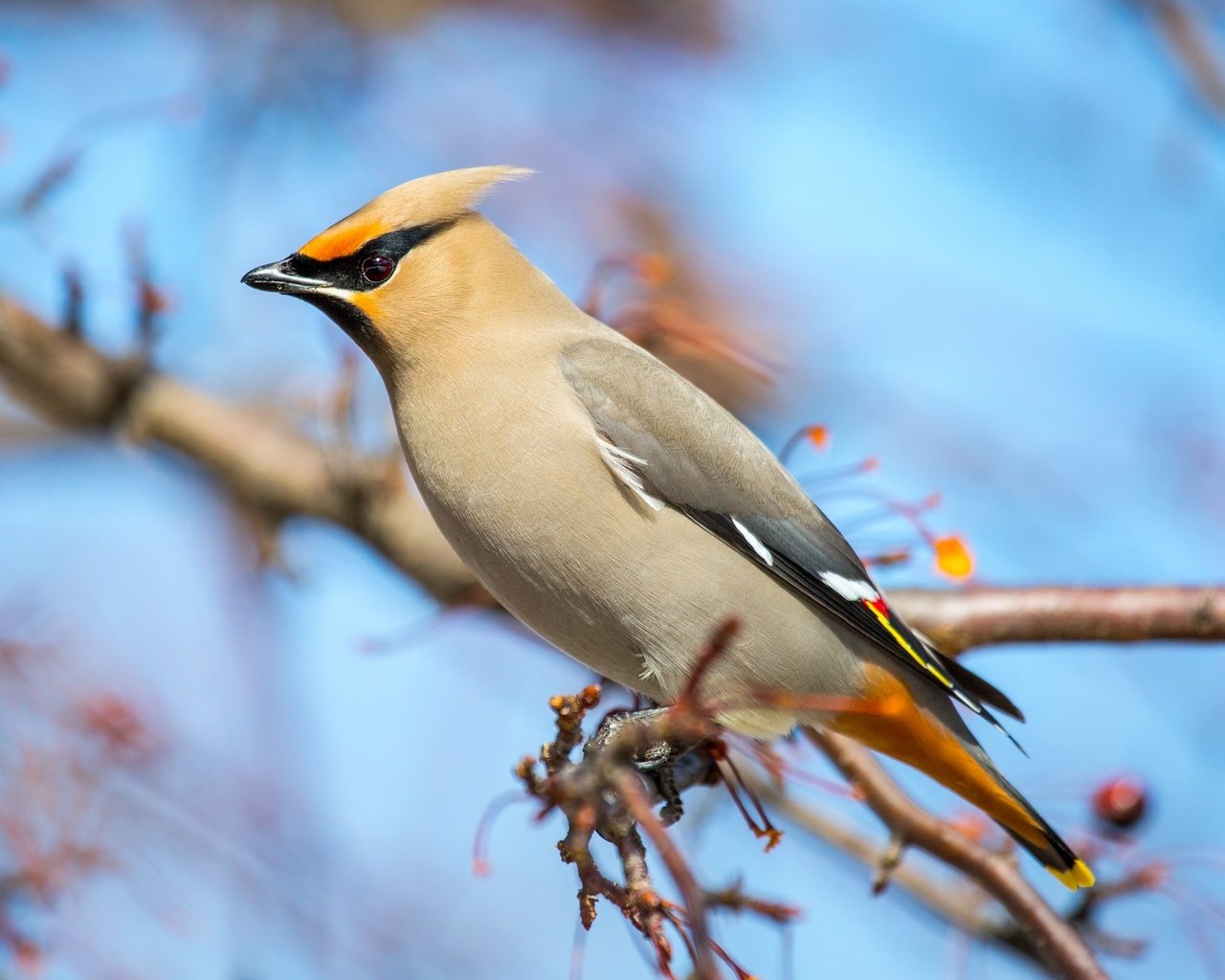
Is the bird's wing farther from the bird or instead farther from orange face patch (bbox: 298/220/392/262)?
orange face patch (bbox: 298/220/392/262)

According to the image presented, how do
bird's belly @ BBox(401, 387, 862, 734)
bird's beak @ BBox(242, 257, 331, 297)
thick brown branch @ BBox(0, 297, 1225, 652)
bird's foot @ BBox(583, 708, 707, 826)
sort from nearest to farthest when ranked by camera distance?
bird's foot @ BBox(583, 708, 707, 826), bird's belly @ BBox(401, 387, 862, 734), bird's beak @ BBox(242, 257, 331, 297), thick brown branch @ BBox(0, 297, 1225, 652)

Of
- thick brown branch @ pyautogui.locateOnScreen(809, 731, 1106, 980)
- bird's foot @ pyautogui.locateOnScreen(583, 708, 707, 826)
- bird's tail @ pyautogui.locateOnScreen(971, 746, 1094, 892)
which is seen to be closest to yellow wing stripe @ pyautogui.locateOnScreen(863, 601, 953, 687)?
bird's tail @ pyautogui.locateOnScreen(971, 746, 1094, 892)

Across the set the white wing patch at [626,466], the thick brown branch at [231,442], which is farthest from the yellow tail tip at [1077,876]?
the thick brown branch at [231,442]

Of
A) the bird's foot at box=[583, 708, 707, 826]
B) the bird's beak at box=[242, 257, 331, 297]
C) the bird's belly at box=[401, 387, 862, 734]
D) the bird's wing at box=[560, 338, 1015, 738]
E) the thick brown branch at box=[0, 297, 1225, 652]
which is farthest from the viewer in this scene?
the thick brown branch at box=[0, 297, 1225, 652]

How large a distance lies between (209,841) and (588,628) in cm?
190

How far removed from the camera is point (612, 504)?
3.30 metres

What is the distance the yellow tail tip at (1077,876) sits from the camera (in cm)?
365

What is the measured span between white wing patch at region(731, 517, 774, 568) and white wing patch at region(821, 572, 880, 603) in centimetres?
15

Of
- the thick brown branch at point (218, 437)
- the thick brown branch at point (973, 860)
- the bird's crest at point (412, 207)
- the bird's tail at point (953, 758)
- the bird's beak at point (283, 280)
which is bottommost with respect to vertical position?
the thick brown branch at point (218, 437)

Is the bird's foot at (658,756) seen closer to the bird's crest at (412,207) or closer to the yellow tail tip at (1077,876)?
the yellow tail tip at (1077,876)

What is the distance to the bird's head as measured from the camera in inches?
141

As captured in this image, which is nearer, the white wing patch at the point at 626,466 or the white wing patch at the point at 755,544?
the white wing patch at the point at 626,466

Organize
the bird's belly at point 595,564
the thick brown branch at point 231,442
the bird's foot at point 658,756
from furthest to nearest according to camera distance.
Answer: the thick brown branch at point 231,442, the bird's belly at point 595,564, the bird's foot at point 658,756

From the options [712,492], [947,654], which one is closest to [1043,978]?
[947,654]
